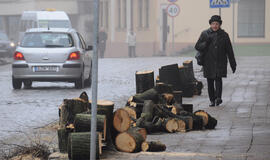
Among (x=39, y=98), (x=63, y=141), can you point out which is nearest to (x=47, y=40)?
(x=39, y=98)

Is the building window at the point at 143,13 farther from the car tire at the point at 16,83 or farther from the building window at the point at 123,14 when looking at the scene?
the car tire at the point at 16,83

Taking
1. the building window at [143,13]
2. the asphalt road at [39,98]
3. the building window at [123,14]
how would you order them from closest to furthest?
the asphalt road at [39,98]
the building window at [143,13]
the building window at [123,14]

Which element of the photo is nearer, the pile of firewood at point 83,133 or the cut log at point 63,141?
the pile of firewood at point 83,133

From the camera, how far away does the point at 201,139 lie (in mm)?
9016

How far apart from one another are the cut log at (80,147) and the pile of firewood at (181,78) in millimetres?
6653

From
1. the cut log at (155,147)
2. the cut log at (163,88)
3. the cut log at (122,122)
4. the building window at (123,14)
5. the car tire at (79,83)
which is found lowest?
the car tire at (79,83)

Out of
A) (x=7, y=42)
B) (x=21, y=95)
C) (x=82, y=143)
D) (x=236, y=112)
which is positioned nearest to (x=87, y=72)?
(x=21, y=95)

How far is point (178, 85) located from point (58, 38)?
4.99 metres

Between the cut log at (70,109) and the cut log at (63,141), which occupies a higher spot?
Result: the cut log at (70,109)

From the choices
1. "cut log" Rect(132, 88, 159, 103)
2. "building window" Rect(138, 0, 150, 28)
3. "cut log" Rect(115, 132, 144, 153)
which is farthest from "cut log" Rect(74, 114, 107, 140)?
"building window" Rect(138, 0, 150, 28)

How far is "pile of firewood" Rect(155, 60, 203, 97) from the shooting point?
48.5 ft

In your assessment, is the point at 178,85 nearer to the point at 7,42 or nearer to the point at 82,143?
the point at 82,143

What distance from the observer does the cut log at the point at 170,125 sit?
31.9 feet

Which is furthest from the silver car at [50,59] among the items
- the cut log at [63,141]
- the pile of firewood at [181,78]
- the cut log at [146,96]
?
the cut log at [63,141]
